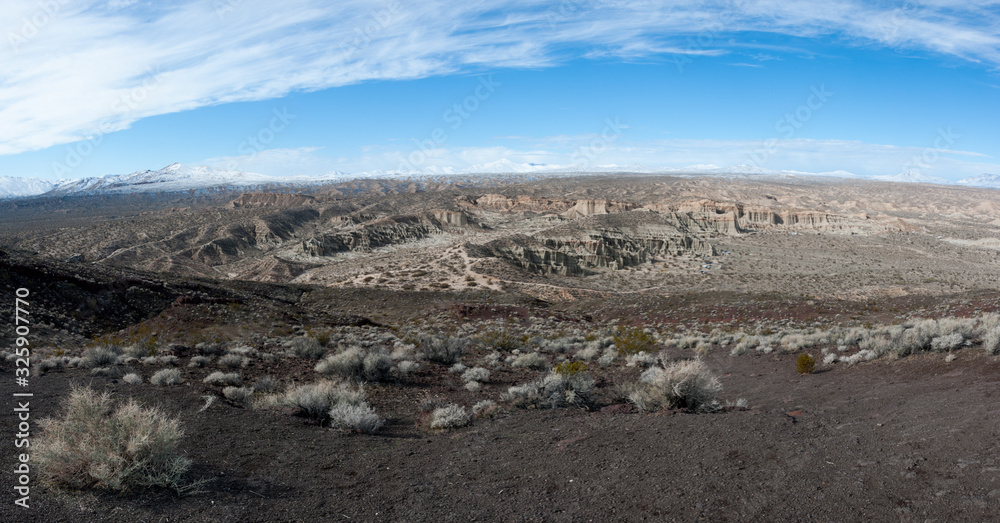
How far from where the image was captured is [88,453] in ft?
13.9

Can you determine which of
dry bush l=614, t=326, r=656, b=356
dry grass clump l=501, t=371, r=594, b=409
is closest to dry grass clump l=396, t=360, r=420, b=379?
dry grass clump l=501, t=371, r=594, b=409

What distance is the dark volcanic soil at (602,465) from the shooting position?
4199mm

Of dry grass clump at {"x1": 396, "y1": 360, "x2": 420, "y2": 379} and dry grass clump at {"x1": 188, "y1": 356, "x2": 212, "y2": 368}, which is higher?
dry grass clump at {"x1": 188, "y1": 356, "x2": 212, "y2": 368}

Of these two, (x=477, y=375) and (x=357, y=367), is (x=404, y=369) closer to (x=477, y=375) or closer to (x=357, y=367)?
(x=357, y=367)

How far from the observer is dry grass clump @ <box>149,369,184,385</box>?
8.60m

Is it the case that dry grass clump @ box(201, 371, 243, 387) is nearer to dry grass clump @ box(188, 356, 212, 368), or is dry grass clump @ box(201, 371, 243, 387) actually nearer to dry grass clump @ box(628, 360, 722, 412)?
dry grass clump @ box(188, 356, 212, 368)

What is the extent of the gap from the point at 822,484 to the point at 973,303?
67.6ft

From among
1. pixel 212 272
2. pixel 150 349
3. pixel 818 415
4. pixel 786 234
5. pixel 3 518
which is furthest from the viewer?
pixel 786 234

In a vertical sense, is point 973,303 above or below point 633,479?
below

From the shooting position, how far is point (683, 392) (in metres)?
7.60

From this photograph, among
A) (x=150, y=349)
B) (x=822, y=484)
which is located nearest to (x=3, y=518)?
(x=822, y=484)

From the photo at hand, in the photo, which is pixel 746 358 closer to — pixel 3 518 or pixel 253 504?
pixel 253 504

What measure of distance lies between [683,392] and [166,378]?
8.95m

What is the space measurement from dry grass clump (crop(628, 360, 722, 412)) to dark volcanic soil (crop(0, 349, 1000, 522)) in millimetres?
435
